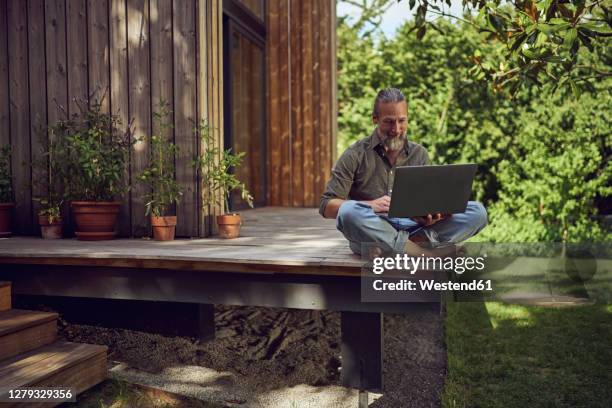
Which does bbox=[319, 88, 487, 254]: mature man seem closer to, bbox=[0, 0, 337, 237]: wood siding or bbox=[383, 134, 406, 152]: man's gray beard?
bbox=[383, 134, 406, 152]: man's gray beard

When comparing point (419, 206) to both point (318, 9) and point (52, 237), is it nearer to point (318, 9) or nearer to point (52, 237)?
point (52, 237)

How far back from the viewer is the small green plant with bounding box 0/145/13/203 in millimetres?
4281

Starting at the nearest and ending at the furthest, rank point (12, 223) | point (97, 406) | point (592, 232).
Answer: point (97, 406) → point (12, 223) → point (592, 232)

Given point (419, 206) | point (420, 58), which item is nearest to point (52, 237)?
point (419, 206)

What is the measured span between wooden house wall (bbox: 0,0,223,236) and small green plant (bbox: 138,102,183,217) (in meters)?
0.06

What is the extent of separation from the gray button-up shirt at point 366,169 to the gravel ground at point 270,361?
710 mm

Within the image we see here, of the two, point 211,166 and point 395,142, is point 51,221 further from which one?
point 395,142

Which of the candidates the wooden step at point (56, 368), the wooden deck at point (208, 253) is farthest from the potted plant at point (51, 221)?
the wooden step at point (56, 368)

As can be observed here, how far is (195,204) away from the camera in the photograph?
3.98 meters

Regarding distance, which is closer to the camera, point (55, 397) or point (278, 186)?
point (55, 397)

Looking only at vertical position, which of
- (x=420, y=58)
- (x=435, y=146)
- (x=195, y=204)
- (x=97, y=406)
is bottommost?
(x=97, y=406)

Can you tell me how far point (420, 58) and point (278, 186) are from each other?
9.84 feet

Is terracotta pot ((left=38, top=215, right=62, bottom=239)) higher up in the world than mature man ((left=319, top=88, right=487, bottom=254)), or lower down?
A: lower down

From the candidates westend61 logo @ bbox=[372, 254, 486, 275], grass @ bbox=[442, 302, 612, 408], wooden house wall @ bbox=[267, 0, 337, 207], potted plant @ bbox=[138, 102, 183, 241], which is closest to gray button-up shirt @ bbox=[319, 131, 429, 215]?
westend61 logo @ bbox=[372, 254, 486, 275]
